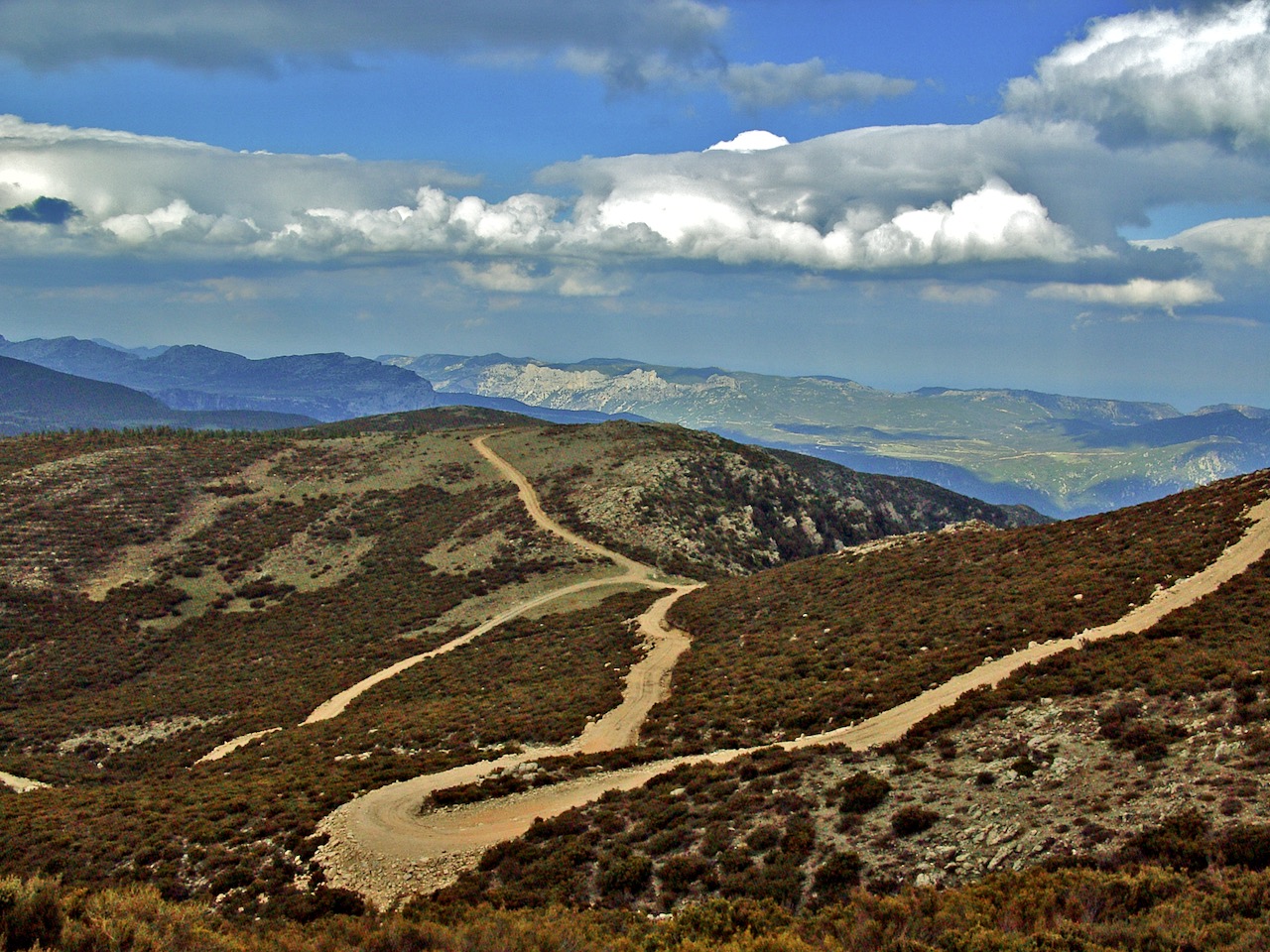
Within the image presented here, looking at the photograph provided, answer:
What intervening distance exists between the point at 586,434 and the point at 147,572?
7271cm

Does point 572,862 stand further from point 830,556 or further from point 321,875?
point 830,556

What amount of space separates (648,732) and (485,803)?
8930mm

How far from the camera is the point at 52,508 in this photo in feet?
287

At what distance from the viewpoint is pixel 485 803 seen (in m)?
26.0

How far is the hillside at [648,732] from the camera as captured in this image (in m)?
16.3

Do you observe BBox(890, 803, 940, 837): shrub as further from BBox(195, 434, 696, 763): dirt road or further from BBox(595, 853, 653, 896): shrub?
BBox(195, 434, 696, 763): dirt road

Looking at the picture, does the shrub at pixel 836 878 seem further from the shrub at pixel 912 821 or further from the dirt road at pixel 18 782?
the dirt road at pixel 18 782

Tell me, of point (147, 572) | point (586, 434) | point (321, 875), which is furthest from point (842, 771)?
point (586, 434)

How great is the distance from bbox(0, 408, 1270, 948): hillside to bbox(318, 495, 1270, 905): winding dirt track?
0.58ft

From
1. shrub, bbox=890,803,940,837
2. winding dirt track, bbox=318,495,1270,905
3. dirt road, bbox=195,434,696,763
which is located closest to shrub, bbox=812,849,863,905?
shrub, bbox=890,803,940,837

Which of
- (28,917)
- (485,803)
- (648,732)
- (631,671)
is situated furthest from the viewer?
(631,671)

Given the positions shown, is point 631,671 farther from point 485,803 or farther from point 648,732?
point 485,803

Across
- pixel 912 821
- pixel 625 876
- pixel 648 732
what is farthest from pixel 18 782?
pixel 912 821

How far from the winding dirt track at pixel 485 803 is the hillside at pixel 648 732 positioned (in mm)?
177
